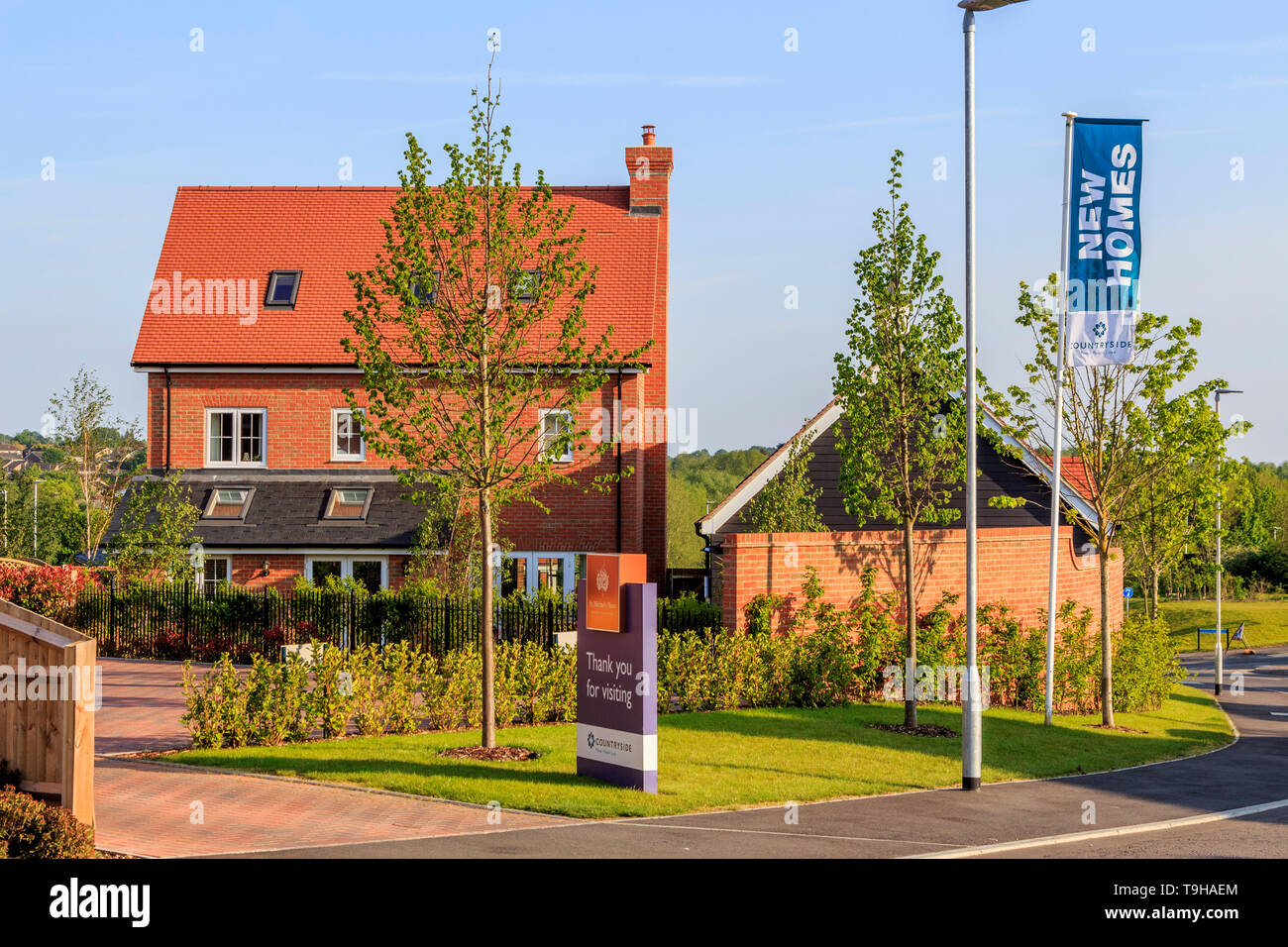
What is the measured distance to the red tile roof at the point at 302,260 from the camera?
105 feet

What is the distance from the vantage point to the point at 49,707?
10.5 m

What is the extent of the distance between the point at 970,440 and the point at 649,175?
22.7m

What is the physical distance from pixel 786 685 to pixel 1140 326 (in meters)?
8.56

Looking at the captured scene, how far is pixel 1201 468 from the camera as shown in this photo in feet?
68.6

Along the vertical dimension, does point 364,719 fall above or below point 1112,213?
below

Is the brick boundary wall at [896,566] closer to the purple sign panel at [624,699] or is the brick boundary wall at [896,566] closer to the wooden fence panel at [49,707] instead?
the purple sign panel at [624,699]

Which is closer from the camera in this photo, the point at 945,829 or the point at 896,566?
the point at 945,829

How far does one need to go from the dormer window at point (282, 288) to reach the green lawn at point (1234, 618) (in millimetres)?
45944

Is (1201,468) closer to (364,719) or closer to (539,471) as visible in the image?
(539,471)

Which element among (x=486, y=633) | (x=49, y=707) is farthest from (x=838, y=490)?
(x=49, y=707)

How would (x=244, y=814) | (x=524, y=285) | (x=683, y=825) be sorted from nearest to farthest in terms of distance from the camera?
(x=244, y=814)
(x=683, y=825)
(x=524, y=285)

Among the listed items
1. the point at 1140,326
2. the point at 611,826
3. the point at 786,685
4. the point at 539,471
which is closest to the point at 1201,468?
the point at 1140,326

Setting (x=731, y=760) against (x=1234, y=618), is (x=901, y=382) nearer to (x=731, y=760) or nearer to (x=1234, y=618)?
(x=731, y=760)

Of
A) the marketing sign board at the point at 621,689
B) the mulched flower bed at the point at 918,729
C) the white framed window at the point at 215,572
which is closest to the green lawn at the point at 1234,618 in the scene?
the mulched flower bed at the point at 918,729
